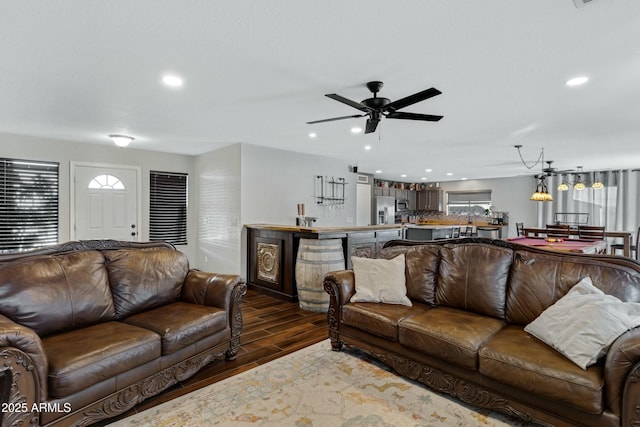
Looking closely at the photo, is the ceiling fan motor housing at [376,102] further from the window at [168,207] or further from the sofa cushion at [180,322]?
the window at [168,207]

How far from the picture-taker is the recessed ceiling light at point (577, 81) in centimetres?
270

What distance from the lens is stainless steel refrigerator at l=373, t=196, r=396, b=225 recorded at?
380 inches

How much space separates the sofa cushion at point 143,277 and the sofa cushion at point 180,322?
10cm

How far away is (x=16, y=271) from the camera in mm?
2135

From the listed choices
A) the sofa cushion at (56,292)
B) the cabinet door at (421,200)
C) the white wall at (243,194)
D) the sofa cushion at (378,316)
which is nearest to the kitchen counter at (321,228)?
the white wall at (243,194)

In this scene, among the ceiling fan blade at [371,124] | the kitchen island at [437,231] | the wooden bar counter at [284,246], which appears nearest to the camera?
the ceiling fan blade at [371,124]

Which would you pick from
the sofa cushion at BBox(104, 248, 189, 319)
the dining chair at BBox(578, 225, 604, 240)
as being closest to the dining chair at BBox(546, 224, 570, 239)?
the dining chair at BBox(578, 225, 604, 240)

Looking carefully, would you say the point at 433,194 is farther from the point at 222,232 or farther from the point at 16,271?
the point at 16,271

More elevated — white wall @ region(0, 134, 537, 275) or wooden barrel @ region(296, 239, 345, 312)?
white wall @ region(0, 134, 537, 275)

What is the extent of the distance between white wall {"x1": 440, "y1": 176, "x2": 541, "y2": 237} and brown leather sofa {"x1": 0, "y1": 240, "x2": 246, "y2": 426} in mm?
9847

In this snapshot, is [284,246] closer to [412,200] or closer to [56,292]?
[56,292]

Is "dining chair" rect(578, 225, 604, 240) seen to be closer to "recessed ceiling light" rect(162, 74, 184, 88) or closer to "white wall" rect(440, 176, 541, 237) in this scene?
Result: "white wall" rect(440, 176, 541, 237)

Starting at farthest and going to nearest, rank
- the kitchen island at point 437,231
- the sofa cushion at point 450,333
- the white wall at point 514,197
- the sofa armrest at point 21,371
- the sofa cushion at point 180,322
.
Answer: the white wall at point 514,197
the kitchen island at point 437,231
the sofa cushion at point 180,322
the sofa cushion at point 450,333
the sofa armrest at point 21,371

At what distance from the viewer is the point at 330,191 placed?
6801mm
